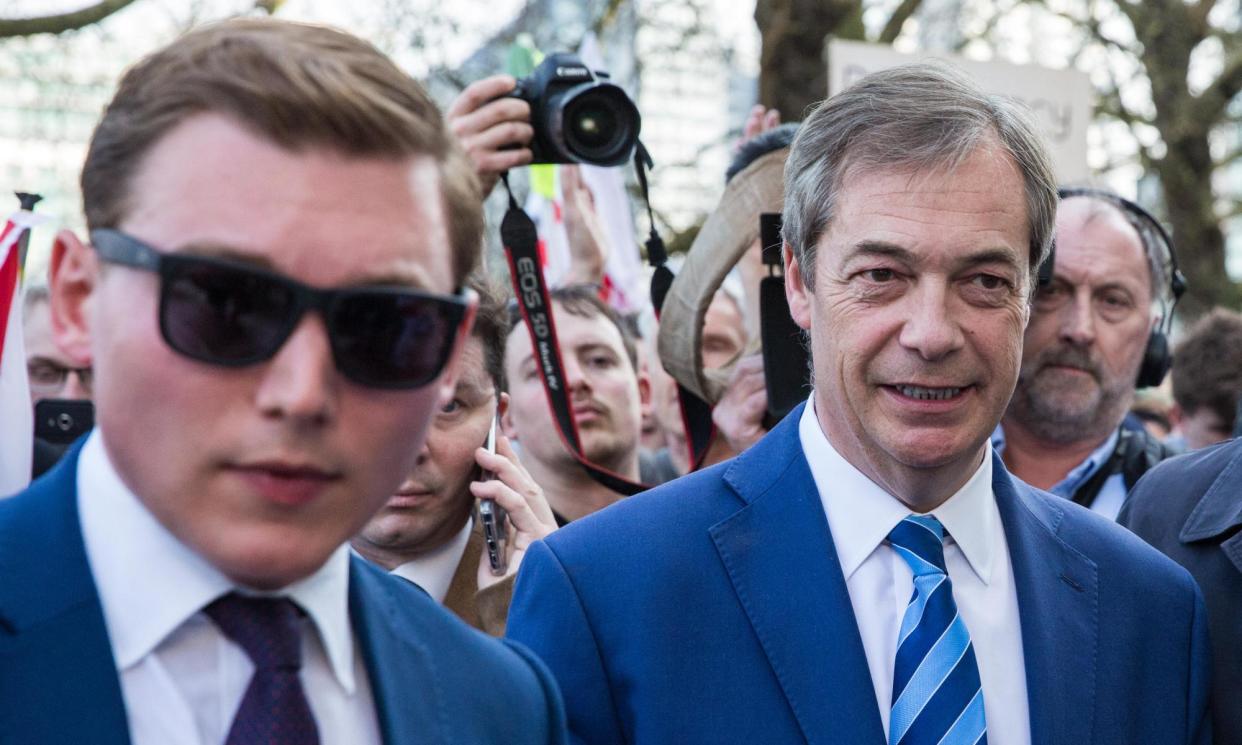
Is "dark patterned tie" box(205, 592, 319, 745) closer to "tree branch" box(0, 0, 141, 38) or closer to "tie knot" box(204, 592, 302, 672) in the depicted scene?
"tie knot" box(204, 592, 302, 672)

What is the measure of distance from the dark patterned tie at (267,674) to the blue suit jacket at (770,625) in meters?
0.95

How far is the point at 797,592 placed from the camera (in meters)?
2.55

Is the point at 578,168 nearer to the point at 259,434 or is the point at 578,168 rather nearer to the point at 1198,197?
the point at 259,434

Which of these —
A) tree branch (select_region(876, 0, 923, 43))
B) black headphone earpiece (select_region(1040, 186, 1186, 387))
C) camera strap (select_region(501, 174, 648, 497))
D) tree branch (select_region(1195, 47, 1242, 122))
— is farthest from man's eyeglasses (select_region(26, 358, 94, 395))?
tree branch (select_region(1195, 47, 1242, 122))

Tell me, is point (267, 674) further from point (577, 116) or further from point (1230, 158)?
point (1230, 158)

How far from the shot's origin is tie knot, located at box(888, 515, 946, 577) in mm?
2590

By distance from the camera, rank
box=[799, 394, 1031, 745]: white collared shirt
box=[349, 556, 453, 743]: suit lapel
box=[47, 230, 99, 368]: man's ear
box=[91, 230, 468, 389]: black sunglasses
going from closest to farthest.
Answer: box=[91, 230, 468, 389]: black sunglasses → box=[47, 230, 99, 368]: man's ear → box=[349, 556, 453, 743]: suit lapel → box=[799, 394, 1031, 745]: white collared shirt

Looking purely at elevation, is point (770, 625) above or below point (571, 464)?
above

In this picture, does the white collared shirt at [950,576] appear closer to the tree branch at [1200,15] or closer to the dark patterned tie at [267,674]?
the dark patterned tie at [267,674]

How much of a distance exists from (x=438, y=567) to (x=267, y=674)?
1928 millimetres

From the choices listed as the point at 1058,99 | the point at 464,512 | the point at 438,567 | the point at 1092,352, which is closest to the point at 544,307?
the point at 464,512

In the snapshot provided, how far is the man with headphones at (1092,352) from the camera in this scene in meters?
4.41

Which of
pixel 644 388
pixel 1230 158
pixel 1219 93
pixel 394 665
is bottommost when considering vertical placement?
pixel 1230 158

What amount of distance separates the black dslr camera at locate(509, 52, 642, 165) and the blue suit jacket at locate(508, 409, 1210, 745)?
1.10 metres
